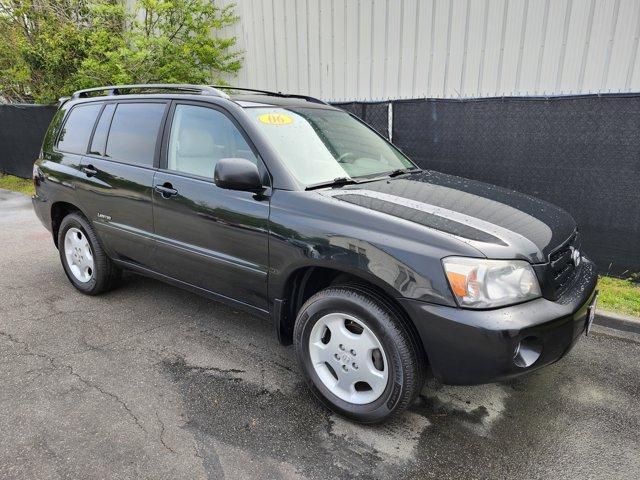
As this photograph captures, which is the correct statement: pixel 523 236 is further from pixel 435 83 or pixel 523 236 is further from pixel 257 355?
pixel 435 83

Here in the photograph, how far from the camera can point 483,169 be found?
5219 mm

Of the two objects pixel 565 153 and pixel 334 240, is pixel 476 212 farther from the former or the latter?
pixel 565 153

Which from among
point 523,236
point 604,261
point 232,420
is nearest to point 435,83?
point 604,261

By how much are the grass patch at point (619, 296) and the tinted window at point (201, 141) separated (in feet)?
11.0

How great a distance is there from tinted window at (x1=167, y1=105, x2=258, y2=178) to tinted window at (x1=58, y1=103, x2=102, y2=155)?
3.99ft

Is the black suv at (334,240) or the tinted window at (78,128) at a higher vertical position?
the tinted window at (78,128)

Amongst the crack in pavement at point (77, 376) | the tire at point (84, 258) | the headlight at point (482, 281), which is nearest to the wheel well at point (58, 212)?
the tire at point (84, 258)

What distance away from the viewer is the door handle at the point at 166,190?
3206mm

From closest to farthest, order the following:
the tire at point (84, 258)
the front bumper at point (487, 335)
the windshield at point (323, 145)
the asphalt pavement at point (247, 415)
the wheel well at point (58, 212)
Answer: the front bumper at point (487, 335)
the asphalt pavement at point (247, 415)
the windshield at point (323, 145)
the tire at point (84, 258)
the wheel well at point (58, 212)

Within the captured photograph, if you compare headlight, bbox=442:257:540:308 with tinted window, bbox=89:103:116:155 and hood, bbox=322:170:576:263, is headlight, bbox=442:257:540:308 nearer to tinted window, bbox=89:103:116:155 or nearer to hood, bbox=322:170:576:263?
hood, bbox=322:170:576:263

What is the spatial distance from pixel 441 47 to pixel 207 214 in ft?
16.0

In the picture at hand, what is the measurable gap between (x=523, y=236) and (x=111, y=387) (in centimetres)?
258

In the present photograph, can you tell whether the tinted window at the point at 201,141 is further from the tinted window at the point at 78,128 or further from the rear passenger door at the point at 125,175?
the tinted window at the point at 78,128

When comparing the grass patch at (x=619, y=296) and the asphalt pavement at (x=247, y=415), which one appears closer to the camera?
the asphalt pavement at (x=247, y=415)
